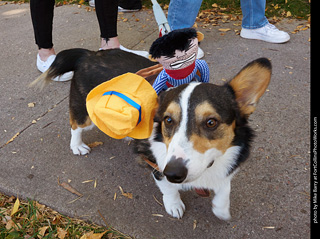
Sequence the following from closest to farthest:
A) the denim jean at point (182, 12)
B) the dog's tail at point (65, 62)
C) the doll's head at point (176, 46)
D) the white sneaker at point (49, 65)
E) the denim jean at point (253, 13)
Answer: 1. the doll's head at point (176, 46)
2. the dog's tail at point (65, 62)
3. the denim jean at point (182, 12)
4. the white sneaker at point (49, 65)
5. the denim jean at point (253, 13)

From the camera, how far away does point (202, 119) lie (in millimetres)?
1801

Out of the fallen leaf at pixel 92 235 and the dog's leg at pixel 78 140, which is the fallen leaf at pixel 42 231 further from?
the dog's leg at pixel 78 140

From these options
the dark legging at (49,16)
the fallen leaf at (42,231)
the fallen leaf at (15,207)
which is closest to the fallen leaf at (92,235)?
the fallen leaf at (42,231)

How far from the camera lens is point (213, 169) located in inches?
83.6

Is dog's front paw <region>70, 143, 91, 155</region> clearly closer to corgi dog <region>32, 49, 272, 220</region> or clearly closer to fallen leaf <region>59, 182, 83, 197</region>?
fallen leaf <region>59, 182, 83, 197</region>

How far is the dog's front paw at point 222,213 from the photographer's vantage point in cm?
227

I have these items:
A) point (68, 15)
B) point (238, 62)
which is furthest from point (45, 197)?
point (68, 15)

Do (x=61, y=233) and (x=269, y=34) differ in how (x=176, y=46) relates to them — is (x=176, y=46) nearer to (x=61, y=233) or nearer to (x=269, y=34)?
(x=61, y=233)

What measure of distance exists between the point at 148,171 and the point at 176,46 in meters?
1.40

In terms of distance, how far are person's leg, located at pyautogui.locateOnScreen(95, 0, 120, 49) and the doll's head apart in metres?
2.09

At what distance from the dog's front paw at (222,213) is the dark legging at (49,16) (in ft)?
8.80

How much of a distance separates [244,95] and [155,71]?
75 cm

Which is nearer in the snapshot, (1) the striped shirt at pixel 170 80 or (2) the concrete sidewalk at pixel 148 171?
(1) the striped shirt at pixel 170 80

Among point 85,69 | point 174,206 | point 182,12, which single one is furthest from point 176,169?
point 182,12
